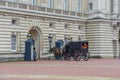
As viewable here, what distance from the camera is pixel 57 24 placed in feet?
210

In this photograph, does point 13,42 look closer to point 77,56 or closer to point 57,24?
point 77,56

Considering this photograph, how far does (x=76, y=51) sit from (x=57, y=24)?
8.28 meters

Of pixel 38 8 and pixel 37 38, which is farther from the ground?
pixel 38 8

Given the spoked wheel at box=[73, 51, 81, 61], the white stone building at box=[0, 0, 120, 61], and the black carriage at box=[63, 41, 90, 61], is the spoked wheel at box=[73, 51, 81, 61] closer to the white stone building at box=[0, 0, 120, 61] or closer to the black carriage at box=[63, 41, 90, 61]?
the black carriage at box=[63, 41, 90, 61]

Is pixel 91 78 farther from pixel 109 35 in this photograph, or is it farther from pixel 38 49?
pixel 109 35

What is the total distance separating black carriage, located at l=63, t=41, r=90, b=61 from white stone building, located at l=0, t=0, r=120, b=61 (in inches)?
143

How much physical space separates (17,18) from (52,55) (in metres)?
9.36

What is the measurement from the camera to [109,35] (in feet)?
241

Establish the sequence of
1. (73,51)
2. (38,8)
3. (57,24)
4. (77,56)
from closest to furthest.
Answer: (77,56) → (73,51) → (38,8) → (57,24)

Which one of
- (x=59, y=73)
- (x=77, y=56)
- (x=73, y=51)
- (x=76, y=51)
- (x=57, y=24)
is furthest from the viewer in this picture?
(x=57, y=24)

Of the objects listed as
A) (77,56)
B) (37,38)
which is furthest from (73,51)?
(37,38)

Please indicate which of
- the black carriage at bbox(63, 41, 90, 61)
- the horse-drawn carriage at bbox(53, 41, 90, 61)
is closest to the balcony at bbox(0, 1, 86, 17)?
the horse-drawn carriage at bbox(53, 41, 90, 61)

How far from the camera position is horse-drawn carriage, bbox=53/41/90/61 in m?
56.5

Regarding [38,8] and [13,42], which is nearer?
[13,42]
